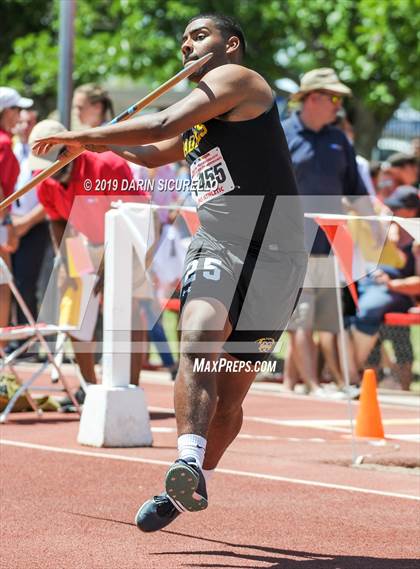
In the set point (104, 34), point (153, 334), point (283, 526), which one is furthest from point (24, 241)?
point (104, 34)

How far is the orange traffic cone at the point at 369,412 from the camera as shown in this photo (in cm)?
908

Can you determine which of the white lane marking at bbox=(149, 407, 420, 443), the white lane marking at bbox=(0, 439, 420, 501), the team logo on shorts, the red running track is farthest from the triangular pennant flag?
the team logo on shorts

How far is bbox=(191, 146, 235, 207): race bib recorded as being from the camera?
5672mm

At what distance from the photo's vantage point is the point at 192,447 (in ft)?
17.3

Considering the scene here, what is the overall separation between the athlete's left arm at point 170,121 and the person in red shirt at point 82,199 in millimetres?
2071

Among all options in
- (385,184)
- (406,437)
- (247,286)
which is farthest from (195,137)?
(385,184)

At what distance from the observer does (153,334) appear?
12148 millimetres

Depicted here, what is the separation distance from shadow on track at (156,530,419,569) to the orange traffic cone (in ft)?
10.7

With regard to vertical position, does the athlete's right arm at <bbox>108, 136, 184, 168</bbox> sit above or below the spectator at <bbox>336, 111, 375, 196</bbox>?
below

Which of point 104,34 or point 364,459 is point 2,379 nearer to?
point 364,459

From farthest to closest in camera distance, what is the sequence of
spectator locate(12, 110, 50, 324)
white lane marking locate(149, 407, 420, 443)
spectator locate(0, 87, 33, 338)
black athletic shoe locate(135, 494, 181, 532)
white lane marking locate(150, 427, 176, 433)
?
spectator locate(12, 110, 50, 324) < spectator locate(0, 87, 33, 338) < white lane marking locate(149, 407, 420, 443) < white lane marking locate(150, 427, 176, 433) < black athletic shoe locate(135, 494, 181, 532)

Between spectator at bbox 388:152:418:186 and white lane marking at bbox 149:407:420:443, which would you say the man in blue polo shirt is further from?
spectator at bbox 388:152:418:186

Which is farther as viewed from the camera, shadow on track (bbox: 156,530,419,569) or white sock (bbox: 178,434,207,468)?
shadow on track (bbox: 156,530,419,569)

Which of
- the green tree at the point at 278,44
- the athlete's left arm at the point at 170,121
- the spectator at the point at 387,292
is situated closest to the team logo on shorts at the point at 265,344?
the athlete's left arm at the point at 170,121
